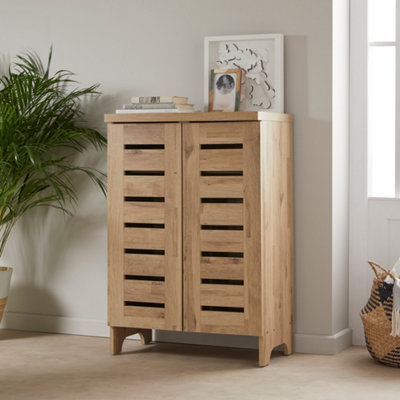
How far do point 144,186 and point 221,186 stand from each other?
1.23 ft

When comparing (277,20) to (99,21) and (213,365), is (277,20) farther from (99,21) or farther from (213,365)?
(213,365)

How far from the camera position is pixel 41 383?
132 inches

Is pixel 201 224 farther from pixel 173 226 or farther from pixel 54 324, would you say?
pixel 54 324

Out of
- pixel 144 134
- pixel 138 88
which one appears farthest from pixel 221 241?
pixel 138 88

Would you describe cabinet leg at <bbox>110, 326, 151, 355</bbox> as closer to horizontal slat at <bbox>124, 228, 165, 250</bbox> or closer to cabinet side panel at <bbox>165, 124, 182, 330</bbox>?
cabinet side panel at <bbox>165, 124, 182, 330</bbox>

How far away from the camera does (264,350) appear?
3.61 m

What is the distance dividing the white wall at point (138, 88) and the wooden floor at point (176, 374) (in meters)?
0.30

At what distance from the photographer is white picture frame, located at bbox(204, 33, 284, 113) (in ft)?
12.8

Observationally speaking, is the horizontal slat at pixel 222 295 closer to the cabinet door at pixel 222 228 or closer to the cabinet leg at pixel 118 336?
the cabinet door at pixel 222 228

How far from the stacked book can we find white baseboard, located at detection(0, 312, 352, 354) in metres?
1.16

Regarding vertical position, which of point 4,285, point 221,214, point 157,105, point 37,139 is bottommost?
point 4,285

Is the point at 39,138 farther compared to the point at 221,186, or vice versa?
the point at 39,138

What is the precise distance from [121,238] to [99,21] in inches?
47.7

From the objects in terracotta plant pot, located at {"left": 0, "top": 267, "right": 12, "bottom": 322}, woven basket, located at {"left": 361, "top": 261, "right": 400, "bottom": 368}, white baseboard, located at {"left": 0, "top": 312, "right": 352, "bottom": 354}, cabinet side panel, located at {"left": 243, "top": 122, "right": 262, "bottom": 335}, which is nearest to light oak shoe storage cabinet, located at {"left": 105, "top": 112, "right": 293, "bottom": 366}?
cabinet side panel, located at {"left": 243, "top": 122, "right": 262, "bottom": 335}
